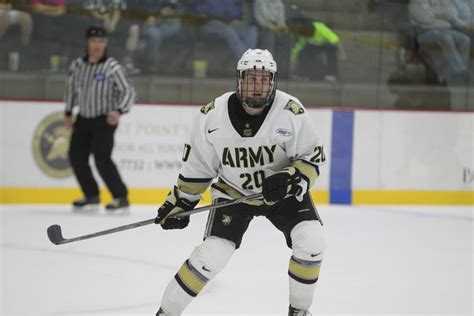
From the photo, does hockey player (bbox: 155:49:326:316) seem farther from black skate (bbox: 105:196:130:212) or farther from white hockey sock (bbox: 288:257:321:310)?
black skate (bbox: 105:196:130:212)

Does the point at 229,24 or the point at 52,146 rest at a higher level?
the point at 229,24

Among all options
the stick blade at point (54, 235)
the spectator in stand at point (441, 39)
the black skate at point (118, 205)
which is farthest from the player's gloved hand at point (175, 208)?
the spectator in stand at point (441, 39)

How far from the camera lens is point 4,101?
20.4ft

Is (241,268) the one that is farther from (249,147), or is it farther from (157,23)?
(157,23)

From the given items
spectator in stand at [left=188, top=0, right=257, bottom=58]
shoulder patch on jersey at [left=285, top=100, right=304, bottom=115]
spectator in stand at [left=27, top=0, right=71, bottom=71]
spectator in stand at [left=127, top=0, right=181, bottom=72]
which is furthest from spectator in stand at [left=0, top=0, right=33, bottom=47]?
shoulder patch on jersey at [left=285, top=100, right=304, bottom=115]

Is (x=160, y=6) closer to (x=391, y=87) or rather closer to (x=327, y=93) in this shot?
(x=327, y=93)

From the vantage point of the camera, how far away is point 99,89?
19.4ft

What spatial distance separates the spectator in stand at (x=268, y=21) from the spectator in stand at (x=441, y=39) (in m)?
1.00

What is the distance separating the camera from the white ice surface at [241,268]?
345cm

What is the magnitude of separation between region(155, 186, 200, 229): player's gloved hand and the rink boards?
348 centimetres

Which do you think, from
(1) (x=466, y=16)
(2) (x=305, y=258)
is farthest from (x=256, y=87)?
(1) (x=466, y=16)

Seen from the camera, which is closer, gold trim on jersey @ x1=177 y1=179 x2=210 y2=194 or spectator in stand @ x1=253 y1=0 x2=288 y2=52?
gold trim on jersey @ x1=177 y1=179 x2=210 y2=194

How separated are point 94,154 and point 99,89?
16.6 inches

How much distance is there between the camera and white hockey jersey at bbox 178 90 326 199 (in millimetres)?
2854
